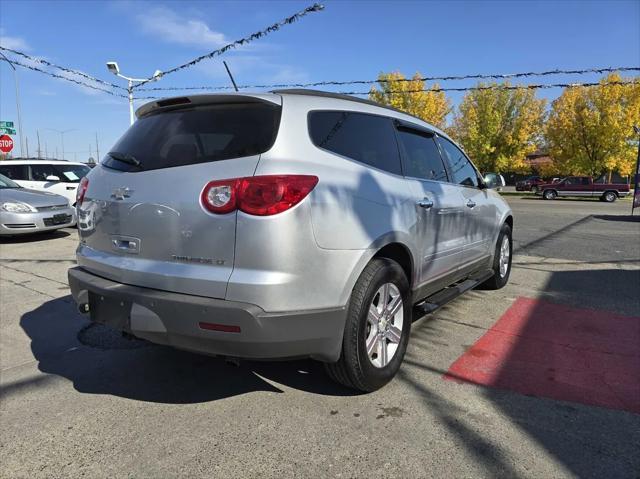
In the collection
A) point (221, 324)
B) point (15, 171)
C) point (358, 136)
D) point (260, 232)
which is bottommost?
point (221, 324)

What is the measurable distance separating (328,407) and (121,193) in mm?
1780

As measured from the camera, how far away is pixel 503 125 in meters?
42.0

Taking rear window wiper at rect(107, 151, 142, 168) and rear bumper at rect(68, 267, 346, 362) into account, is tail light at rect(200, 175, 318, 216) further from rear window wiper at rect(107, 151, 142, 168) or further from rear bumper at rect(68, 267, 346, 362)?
rear window wiper at rect(107, 151, 142, 168)

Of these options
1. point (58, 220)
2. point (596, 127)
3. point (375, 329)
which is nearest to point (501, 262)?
point (375, 329)

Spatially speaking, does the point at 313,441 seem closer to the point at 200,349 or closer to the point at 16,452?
the point at 200,349

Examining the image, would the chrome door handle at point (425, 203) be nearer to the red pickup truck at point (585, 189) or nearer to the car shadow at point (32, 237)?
the car shadow at point (32, 237)

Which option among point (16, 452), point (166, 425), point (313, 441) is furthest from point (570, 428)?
point (16, 452)

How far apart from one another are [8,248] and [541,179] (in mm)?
53321

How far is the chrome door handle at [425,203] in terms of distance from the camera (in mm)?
3471

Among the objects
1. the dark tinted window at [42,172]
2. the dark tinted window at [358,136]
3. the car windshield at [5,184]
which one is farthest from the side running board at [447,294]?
the dark tinted window at [42,172]

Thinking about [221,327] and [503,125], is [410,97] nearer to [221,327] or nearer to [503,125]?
[503,125]

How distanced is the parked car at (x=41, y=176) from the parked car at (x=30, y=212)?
1.73 m

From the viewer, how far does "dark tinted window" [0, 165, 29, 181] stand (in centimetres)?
1144

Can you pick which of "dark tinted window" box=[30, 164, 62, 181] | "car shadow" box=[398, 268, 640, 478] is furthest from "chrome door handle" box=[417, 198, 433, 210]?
"dark tinted window" box=[30, 164, 62, 181]
